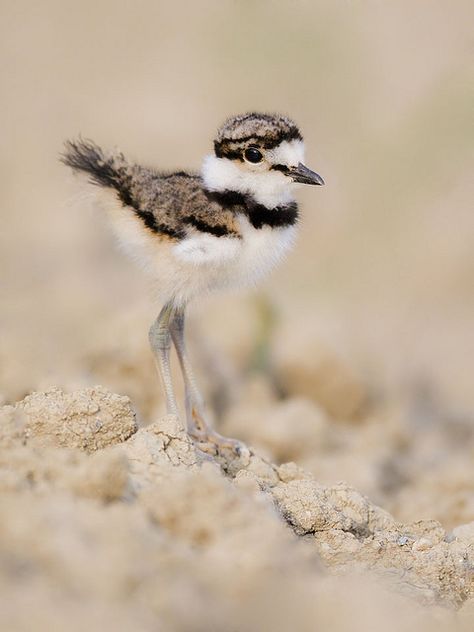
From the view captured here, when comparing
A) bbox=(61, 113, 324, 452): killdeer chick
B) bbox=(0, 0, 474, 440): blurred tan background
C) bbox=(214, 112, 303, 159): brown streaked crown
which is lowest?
bbox=(61, 113, 324, 452): killdeer chick

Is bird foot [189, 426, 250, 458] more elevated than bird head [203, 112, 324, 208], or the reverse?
bird head [203, 112, 324, 208]

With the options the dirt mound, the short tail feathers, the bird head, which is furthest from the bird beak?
the dirt mound

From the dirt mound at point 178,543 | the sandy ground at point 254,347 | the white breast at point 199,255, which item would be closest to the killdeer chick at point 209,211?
the white breast at point 199,255

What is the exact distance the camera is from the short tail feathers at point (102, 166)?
4273mm

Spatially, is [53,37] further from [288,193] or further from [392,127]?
[288,193]

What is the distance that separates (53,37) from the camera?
13.9 m

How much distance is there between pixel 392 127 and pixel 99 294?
3807mm

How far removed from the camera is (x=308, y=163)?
10594 millimetres

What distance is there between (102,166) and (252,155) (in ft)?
1.80

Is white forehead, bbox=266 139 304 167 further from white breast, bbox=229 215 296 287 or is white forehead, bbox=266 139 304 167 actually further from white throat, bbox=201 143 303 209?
→ white breast, bbox=229 215 296 287

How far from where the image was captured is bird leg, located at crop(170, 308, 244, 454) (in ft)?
14.0

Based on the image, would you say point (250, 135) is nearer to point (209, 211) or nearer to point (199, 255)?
point (209, 211)

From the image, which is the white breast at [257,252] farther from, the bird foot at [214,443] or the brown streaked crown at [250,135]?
the bird foot at [214,443]

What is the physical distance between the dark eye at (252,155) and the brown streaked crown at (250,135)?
0.7 inches
